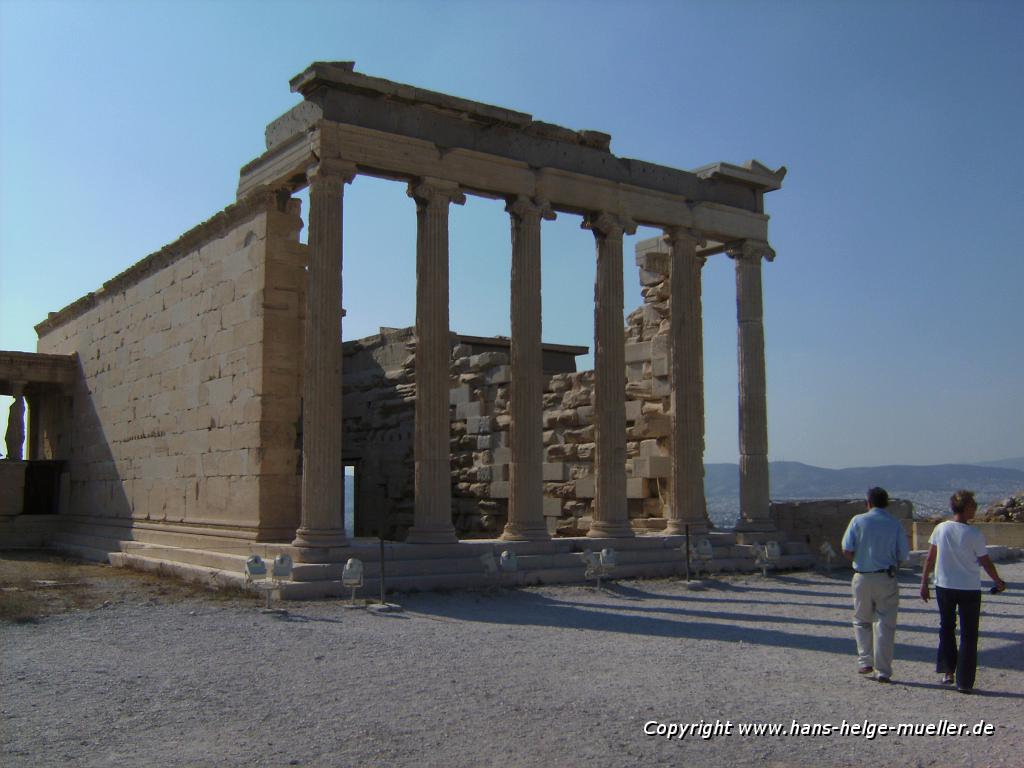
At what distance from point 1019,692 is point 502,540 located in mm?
9126

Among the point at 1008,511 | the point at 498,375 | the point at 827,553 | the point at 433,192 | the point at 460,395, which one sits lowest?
the point at 827,553

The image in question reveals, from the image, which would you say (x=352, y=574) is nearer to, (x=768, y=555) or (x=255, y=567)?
(x=255, y=567)

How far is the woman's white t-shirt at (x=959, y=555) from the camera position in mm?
8203

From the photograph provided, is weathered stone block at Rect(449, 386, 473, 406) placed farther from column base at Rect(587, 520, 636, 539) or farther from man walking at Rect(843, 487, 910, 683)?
man walking at Rect(843, 487, 910, 683)

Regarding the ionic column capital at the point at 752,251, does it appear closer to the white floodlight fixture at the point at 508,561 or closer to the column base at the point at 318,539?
the white floodlight fixture at the point at 508,561

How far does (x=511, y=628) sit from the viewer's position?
1168 centimetres

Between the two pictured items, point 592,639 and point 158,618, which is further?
point 158,618

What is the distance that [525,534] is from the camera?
16.6m

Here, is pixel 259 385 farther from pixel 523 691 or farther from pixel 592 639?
pixel 523 691

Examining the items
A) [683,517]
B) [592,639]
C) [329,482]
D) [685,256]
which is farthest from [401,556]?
[685,256]

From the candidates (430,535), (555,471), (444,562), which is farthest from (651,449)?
(444,562)

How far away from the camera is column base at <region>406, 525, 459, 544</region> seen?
15.5 meters

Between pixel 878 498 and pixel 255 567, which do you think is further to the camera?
pixel 255 567

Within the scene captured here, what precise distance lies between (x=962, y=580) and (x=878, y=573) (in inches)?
25.1
